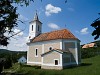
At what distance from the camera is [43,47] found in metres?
36.6

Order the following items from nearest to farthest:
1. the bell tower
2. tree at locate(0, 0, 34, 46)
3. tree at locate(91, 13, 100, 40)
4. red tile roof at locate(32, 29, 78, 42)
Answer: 1. tree at locate(91, 13, 100, 40)
2. tree at locate(0, 0, 34, 46)
3. red tile roof at locate(32, 29, 78, 42)
4. the bell tower

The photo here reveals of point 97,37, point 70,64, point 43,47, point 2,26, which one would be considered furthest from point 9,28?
point 43,47

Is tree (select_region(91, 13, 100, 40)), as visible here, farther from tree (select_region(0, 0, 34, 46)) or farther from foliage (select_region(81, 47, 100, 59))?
foliage (select_region(81, 47, 100, 59))

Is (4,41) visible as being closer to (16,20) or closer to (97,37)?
(16,20)

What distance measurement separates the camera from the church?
30.4 metres

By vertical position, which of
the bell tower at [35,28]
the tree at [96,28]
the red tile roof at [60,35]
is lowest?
the tree at [96,28]

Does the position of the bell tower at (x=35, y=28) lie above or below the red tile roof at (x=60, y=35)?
above

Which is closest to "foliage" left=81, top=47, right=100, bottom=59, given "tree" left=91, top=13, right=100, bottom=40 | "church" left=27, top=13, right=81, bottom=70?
"church" left=27, top=13, right=81, bottom=70

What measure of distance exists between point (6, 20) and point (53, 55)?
23.3 metres

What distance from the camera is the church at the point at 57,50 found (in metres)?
30.4

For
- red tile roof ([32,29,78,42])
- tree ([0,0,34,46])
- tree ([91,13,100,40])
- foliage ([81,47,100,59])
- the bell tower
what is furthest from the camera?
foliage ([81,47,100,59])

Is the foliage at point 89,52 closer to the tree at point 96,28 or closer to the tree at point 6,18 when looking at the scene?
the tree at point 6,18

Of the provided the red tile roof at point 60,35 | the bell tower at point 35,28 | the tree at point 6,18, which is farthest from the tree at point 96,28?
the bell tower at point 35,28

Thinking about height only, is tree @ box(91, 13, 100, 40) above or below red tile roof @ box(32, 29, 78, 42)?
below
